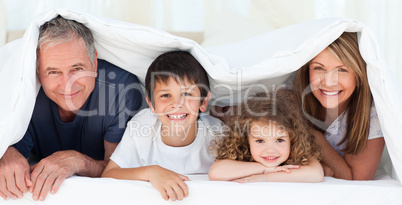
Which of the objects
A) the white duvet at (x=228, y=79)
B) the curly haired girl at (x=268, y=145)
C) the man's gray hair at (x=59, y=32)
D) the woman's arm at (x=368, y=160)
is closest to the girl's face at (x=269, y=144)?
the curly haired girl at (x=268, y=145)

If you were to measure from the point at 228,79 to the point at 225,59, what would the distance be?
0.25 feet

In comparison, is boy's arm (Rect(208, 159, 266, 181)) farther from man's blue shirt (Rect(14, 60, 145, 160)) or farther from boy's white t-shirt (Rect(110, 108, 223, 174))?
man's blue shirt (Rect(14, 60, 145, 160))

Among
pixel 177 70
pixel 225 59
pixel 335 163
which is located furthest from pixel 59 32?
pixel 335 163

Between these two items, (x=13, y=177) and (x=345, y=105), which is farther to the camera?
(x=345, y=105)

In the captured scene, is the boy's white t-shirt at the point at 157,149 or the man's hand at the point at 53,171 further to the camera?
the boy's white t-shirt at the point at 157,149

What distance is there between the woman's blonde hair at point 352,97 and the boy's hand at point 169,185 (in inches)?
21.6

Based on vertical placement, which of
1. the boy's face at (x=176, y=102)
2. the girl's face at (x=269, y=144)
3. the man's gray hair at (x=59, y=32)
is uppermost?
the man's gray hair at (x=59, y=32)

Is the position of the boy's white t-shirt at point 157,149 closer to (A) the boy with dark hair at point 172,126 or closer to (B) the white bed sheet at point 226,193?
(A) the boy with dark hair at point 172,126

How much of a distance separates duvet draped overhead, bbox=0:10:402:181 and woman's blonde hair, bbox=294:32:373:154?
0.05 m

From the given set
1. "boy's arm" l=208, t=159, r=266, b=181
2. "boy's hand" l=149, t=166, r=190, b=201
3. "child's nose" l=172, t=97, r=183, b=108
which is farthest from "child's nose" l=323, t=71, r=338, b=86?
"boy's hand" l=149, t=166, r=190, b=201

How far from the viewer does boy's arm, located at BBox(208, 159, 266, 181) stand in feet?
3.82

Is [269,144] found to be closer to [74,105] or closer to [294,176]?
[294,176]

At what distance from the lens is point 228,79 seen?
1241 mm

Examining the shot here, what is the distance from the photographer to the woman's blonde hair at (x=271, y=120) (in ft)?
4.04
